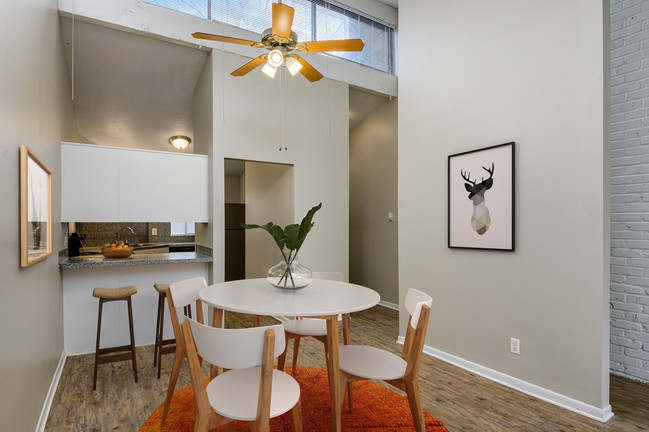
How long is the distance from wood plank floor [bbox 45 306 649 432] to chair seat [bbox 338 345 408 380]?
0.60 m

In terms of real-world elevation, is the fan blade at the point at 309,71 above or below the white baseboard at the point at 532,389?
above

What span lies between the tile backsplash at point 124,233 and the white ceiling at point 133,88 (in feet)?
5.34

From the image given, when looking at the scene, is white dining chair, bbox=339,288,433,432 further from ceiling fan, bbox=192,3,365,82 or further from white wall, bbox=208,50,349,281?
white wall, bbox=208,50,349,281

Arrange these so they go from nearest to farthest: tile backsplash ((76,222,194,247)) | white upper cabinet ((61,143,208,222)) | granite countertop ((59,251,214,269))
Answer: granite countertop ((59,251,214,269)), white upper cabinet ((61,143,208,222)), tile backsplash ((76,222,194,247))

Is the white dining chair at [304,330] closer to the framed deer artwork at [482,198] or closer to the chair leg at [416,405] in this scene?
the chair leg at [416,405]

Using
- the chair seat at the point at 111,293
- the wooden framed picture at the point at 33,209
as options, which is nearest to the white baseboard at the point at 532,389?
the chair seat at the point at 111,293

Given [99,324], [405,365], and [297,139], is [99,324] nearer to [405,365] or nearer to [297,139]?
[405,365]

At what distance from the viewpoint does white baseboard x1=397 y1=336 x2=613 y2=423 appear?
2230mm

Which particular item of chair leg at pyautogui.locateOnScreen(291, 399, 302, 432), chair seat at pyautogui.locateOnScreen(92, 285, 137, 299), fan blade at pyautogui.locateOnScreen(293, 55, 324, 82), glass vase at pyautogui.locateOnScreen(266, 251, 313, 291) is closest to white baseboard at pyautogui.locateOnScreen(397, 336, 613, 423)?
glass vase at pyautogui.locateOnScreen(266, 251, 313, 291)

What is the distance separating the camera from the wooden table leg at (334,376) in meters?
1.82

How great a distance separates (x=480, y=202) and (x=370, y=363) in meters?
1.64

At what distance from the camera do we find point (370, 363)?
196 centimetres

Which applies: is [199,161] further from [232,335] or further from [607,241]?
[607,241]

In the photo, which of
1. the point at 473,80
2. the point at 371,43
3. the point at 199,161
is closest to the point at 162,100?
the point at 199,161
